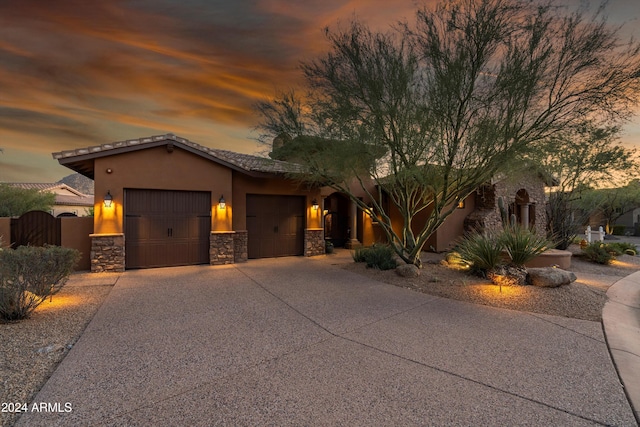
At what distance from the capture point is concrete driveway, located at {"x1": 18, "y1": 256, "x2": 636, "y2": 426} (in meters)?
2.34

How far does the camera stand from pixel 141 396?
8.41ft

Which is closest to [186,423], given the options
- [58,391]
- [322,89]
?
[58,391]

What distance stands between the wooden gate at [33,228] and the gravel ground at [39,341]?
12.6ft

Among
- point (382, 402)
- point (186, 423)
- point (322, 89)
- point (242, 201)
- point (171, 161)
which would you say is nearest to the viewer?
point (186, 423)

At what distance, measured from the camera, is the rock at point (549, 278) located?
614cm

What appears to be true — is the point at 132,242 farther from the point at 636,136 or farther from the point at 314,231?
the point at 636,136

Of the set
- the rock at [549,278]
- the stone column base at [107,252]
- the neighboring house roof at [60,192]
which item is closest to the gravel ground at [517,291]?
the rock at [549,278]

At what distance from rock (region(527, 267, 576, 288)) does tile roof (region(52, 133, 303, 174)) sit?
6.96m

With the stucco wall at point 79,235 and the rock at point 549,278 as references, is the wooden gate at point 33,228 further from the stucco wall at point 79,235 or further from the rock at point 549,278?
the rock at point 549,278

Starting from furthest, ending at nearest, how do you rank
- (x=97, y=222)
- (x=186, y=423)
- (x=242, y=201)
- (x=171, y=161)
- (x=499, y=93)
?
(x=242, y=201) < (x=171, y=161) < (x=97, y=222) < (x=499, y=93) < (x=186, y=423)

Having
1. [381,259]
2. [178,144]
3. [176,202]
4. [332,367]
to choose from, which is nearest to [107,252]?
[176,202]

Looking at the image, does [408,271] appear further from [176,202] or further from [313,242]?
[176,202]

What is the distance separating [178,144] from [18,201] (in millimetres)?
17847

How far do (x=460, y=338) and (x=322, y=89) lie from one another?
6.50 meters
